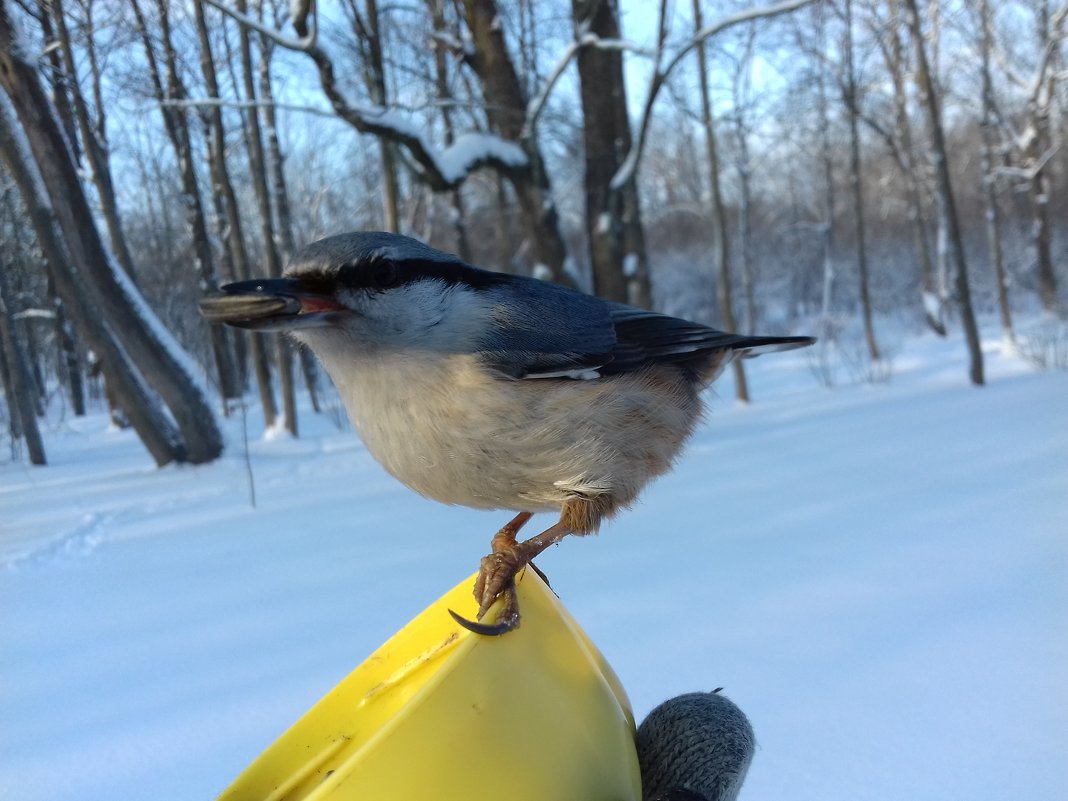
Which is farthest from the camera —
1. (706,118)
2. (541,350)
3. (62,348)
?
(706,118)

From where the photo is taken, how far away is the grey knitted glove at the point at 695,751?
2.71 feet

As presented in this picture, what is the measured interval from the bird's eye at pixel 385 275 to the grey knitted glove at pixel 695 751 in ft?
2.31

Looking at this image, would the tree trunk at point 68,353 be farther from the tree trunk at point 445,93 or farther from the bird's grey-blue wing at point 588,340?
the bird's grey-blue wing at point 588,340

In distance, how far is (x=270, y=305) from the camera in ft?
2.43

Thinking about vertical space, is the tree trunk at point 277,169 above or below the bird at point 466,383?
above

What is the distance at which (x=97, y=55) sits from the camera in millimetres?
4883

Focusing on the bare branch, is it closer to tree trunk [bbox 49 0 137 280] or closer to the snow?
the snow

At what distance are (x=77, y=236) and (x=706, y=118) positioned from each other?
6098 millimetres

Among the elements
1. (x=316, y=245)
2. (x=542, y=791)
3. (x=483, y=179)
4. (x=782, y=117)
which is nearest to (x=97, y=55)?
(x=316, y=245)

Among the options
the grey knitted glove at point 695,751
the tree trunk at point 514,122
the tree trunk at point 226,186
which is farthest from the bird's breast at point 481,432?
the tree trunk at point 226,186

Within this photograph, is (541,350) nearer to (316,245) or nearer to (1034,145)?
(316,245)

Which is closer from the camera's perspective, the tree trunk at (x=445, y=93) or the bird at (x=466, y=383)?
the bird at (x=466, y=383)

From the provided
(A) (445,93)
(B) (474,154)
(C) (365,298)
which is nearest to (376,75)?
(B) (474,154)

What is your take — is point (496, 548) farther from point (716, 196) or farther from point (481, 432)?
point (716, 196)
